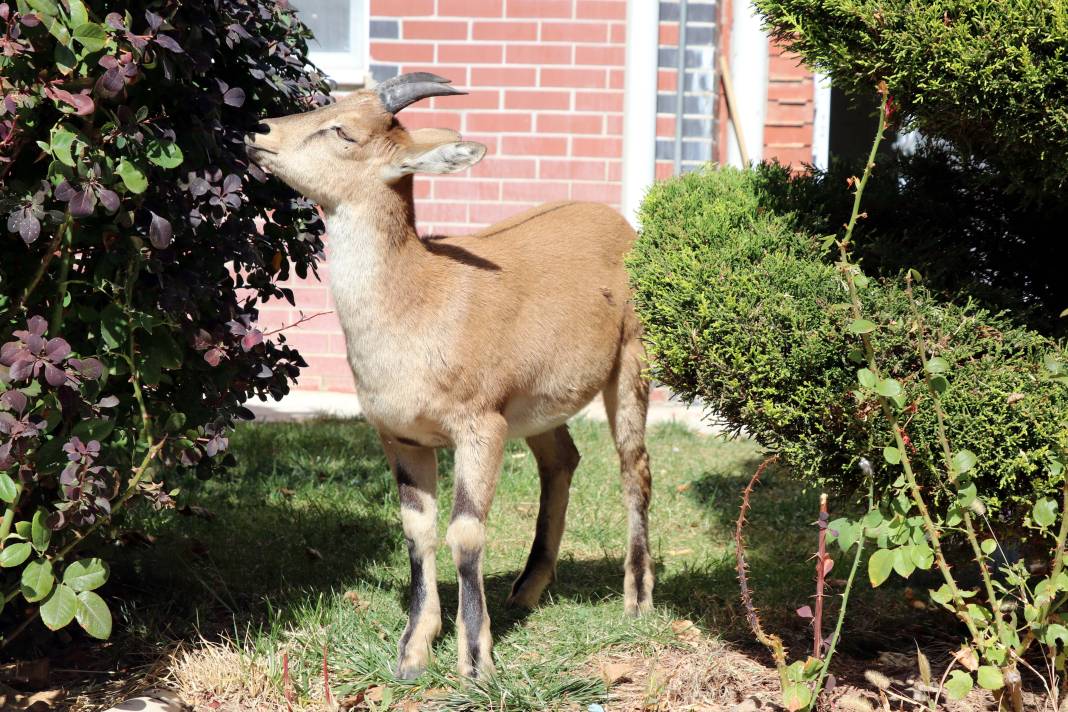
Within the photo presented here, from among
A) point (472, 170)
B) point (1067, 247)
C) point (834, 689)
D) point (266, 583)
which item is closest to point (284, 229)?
point (266, 583)

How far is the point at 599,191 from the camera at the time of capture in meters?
8.63

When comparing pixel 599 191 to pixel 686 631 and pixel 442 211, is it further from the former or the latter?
pixel 686 631

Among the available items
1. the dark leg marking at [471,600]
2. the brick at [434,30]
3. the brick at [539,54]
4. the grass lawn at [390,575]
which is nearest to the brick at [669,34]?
the brick at [539,54]

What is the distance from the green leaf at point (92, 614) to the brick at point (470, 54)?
6.01m

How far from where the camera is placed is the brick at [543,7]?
336 inches

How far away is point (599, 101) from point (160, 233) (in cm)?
563

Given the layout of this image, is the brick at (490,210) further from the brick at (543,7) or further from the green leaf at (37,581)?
the green leaf at (37,581)

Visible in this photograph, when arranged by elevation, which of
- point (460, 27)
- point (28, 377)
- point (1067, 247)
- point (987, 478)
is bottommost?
point (987, 478)

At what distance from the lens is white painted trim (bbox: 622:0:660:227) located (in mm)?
8406

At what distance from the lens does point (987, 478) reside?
3.49 m

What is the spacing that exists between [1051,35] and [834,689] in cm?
224

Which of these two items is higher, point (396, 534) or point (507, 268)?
point (507, 268)

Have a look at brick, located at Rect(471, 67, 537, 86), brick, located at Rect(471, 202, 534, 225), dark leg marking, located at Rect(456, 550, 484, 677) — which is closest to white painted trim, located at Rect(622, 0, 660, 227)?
brick, located at Rect(471, 67, 537, 86)

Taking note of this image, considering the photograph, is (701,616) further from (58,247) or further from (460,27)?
(460,27)
